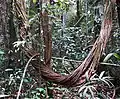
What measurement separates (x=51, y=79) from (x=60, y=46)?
2.04 m

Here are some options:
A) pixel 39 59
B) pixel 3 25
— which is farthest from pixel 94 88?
pixel 3 25

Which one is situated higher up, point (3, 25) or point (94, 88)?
point (3, 25)

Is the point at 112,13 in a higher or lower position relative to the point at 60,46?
higher

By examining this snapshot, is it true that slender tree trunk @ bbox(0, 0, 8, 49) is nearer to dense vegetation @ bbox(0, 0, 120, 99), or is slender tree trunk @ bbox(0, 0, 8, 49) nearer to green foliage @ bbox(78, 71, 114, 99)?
dense vegetation @ bbox(0, 0, 120, 99)

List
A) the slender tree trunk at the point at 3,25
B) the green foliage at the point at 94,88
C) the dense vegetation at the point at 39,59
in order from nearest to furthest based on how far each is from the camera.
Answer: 1. the green foliage at the point at 94,88
2. the dense vegetation at the point at 39,59
3. the slender tree trunk at the point at 3,25

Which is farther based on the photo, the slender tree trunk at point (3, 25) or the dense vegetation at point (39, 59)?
the slender tree trunk at point (3, 25)

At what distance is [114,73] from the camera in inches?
123

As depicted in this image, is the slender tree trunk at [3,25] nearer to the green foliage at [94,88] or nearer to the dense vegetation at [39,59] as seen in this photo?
the dense vegetation at [39,59]

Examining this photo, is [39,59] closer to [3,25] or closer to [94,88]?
[94,88]

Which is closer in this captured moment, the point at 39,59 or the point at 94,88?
the point at 94,88

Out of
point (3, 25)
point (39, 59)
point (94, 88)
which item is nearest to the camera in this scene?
point (94, 88)

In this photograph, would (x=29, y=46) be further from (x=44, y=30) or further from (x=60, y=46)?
(x=60, y=46)

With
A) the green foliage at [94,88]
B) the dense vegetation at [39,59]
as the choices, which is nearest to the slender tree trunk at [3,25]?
the dense vegetation at [39,59]

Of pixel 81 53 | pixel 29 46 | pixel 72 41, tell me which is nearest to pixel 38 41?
pixel 29 46
